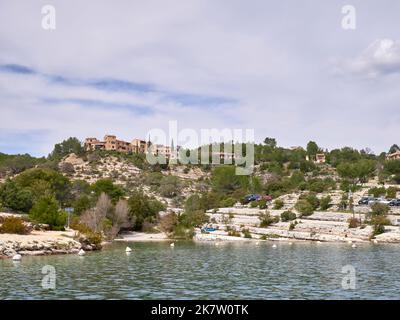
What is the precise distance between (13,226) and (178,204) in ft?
237

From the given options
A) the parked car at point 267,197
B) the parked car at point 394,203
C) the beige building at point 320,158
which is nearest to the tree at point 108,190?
the parked car at point 267,197

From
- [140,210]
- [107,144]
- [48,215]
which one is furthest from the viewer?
[107,144]

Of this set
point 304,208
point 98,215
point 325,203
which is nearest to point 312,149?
point 325,203

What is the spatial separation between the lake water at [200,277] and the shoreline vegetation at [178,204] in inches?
482

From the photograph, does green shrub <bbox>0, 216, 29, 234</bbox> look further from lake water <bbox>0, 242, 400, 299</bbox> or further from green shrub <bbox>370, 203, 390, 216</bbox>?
green shrub <bbox>370, 203, 390, 216</bbox>

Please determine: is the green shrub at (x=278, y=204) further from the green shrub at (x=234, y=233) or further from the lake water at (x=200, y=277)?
the lake water at (x=200, y=277)

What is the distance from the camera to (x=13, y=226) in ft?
186

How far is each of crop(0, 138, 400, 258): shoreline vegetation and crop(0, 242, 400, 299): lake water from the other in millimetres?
12239

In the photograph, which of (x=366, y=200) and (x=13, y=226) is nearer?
(x=13, y=226)

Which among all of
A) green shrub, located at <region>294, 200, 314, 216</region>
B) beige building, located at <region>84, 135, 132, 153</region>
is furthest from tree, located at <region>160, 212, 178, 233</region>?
beige building, located at <region>84, 135, 132, 153</region>

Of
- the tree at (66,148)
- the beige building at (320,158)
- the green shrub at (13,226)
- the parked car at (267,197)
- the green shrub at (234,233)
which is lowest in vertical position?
the green shrub at (234,233)

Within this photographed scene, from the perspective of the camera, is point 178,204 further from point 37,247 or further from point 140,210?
point 37,247

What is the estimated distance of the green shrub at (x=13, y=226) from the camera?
56.7 metres

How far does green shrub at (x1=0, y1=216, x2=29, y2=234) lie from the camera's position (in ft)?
186
